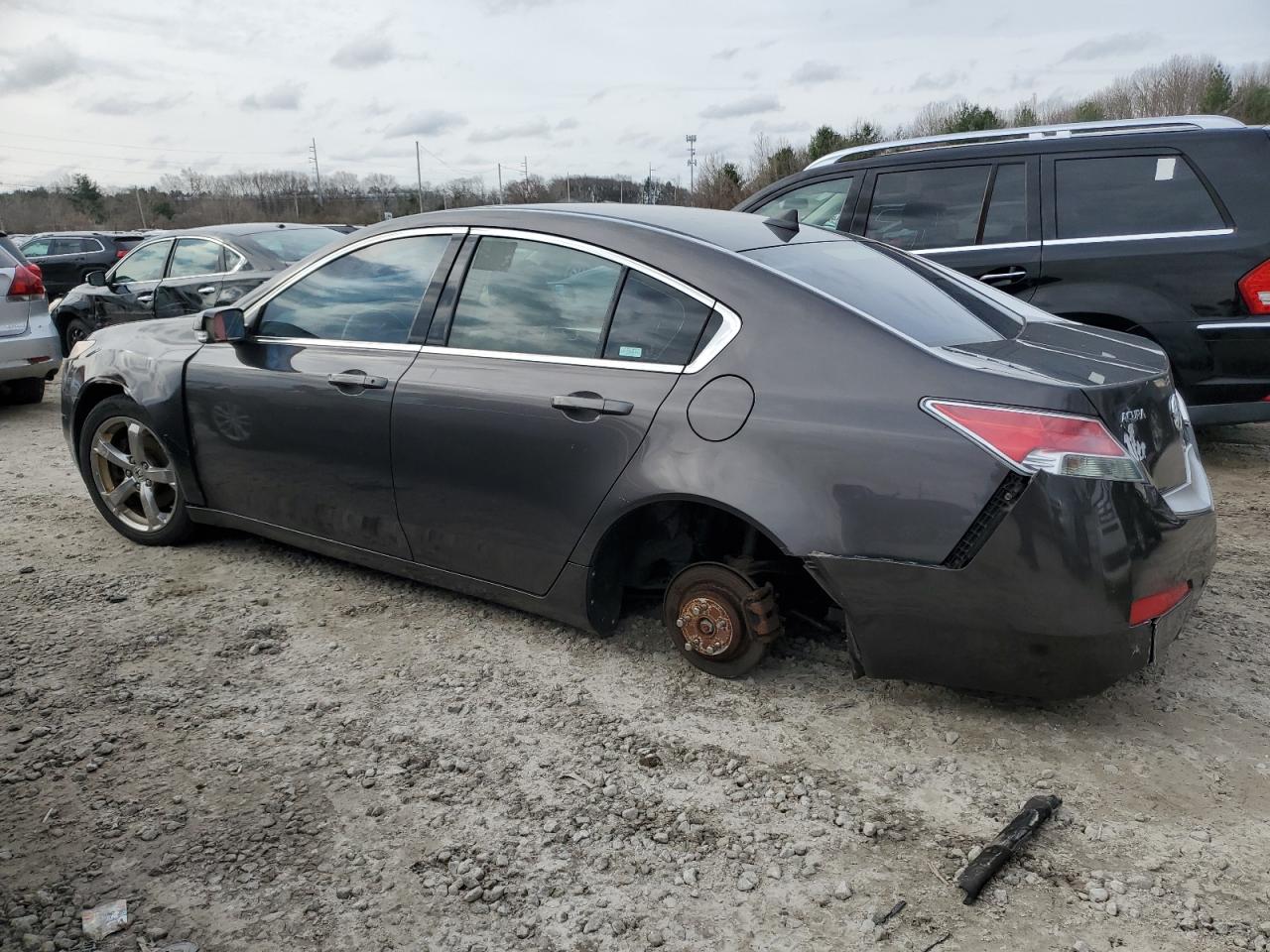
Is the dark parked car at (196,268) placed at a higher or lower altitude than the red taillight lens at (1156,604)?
higher

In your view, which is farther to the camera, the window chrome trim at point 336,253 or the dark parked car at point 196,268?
the dark parked car at point 196,268

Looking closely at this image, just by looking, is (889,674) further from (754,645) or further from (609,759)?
(609,759)

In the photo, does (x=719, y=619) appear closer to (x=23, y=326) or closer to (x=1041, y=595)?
(x=1041, y=595)

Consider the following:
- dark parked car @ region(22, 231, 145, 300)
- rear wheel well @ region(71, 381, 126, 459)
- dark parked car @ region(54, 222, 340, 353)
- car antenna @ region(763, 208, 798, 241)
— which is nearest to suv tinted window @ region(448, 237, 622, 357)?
car antenna @ region(763, 208, 798, 241)

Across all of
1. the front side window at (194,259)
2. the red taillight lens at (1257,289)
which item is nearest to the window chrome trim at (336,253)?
the red taillight lens at (1257,289)

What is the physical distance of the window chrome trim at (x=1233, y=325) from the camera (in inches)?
214

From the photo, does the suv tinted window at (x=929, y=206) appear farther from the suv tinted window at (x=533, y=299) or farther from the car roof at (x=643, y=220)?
the suv tinted window at (x=533, y=299)

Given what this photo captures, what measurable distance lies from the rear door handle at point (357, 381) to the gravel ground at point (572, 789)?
0.91 m

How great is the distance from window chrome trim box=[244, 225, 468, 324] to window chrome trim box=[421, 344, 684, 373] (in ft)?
1.49

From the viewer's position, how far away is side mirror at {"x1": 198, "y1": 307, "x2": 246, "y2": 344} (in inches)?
166

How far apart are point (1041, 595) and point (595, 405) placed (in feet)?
4.75

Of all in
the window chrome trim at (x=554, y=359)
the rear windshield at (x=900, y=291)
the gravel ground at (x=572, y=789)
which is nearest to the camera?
the gravel ground at (x=572, y=789)

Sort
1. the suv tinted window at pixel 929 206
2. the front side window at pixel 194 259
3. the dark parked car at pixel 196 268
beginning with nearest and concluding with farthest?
the suv tinted window at pixel 929 206 → the dark parked car at pixel 196 268 → the front side window at pixel 194 259

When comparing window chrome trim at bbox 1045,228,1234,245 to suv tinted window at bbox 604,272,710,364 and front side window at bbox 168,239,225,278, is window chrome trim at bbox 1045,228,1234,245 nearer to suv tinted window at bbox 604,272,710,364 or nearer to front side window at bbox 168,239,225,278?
suv tinted window at bbox 604,272,710,364
